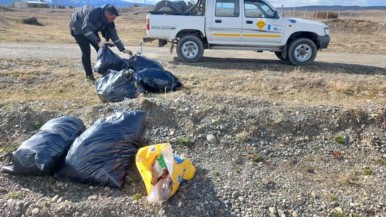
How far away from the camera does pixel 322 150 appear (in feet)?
13.9

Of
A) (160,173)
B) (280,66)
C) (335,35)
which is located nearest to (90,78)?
(160,173)

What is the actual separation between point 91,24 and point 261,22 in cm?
492

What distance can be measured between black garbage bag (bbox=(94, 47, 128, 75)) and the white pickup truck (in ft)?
11.4

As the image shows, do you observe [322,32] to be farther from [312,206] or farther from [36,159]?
[36,159]

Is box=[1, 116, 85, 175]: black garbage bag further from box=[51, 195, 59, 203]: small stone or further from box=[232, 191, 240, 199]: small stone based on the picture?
box=[232, 191, 240, 199]: small stone

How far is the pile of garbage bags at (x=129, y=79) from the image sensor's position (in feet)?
17.7

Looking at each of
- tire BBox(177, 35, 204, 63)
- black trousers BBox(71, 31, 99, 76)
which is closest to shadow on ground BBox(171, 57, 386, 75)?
tire BBox(177, 35, 204, 63)

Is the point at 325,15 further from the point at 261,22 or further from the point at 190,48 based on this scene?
the point at 190,48

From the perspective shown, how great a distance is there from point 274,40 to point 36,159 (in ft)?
25.1

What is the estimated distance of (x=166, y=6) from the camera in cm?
1019

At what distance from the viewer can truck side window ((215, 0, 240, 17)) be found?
9.73 metres

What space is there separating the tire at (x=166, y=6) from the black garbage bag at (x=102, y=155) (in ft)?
22.5

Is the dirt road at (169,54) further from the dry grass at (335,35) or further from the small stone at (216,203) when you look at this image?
the small stone at (216,203)

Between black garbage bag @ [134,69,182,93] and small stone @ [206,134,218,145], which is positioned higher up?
black garbage bag @ [134,69,182,93]
